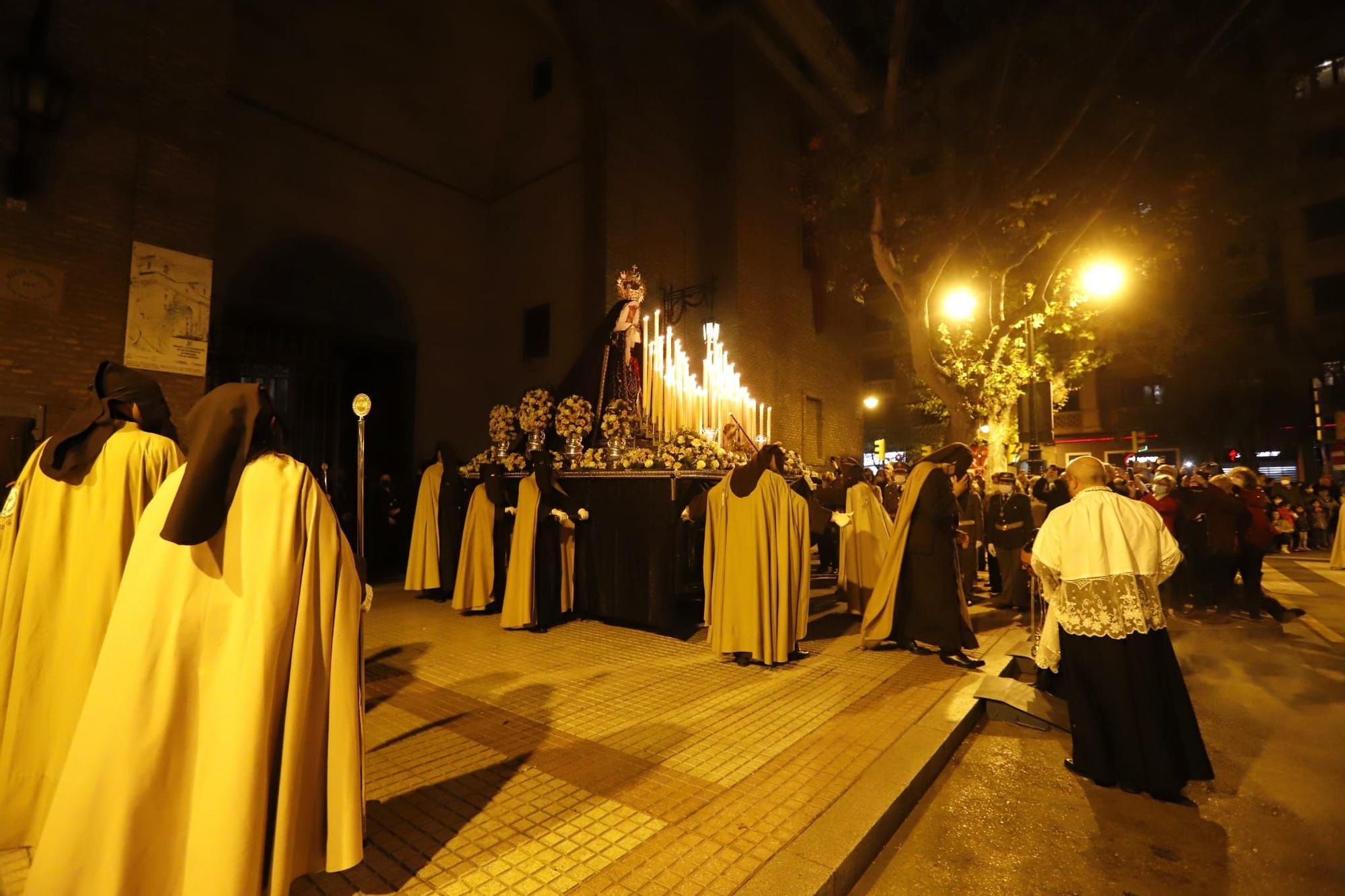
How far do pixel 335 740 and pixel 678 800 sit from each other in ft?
6.04

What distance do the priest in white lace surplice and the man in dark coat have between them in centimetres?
211

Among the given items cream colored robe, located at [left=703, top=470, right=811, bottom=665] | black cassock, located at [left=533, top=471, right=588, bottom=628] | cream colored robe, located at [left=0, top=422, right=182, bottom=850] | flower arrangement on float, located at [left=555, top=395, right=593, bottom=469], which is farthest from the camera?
flower arrangement on float, located at [left=555, top=395, right=593, bottom=469]

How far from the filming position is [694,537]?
8.44 m

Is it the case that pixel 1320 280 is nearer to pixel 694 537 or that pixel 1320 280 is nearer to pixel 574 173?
pixel 574 173

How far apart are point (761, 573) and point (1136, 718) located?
3.11 metres

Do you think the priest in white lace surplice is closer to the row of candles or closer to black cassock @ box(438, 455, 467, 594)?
the row of candles

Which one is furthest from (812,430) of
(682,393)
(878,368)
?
(878,368)

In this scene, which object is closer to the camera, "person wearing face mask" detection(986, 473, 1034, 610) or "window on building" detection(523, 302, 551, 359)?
"person wearing face mask" detection(986, 473, 1034, 610)

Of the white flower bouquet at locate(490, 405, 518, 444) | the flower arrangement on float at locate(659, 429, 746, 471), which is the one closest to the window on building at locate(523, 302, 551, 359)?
the white flower bouquet at locate(490, 405, 518, 444)

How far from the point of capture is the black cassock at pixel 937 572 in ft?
20.6

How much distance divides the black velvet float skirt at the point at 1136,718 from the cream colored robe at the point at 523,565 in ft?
18.3

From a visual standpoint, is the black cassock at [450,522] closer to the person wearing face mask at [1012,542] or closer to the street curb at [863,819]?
the street curb at [863,819]

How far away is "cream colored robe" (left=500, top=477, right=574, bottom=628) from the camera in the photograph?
7750 mm

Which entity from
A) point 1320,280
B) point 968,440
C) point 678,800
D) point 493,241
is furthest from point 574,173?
point 1320,280
